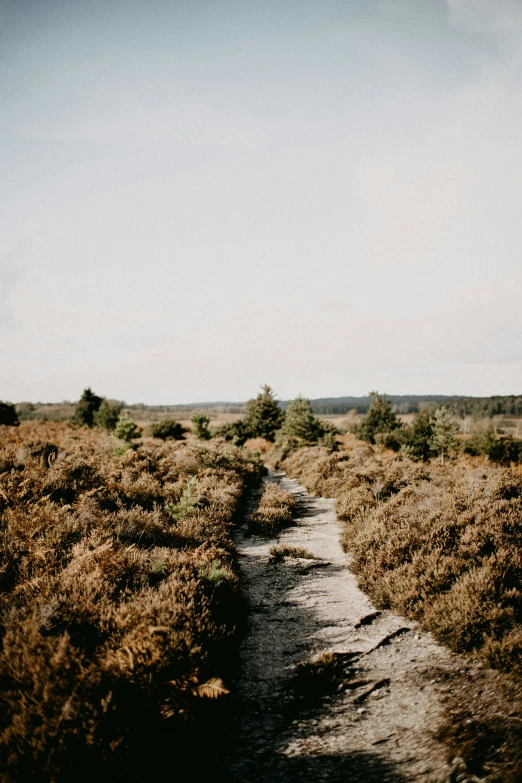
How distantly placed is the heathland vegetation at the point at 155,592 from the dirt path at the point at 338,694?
1.12 ft

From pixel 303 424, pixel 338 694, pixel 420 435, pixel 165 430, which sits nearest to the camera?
pixel 338 694

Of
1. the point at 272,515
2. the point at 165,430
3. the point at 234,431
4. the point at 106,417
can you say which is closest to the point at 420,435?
the point at 234,431

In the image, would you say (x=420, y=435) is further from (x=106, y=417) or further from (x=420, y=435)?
(x=106, y=417)

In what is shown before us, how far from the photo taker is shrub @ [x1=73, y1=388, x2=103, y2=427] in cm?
5312

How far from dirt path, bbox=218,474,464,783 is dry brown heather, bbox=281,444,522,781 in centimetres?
32

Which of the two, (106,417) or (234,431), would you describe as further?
(106,417)

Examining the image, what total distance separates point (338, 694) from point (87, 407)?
181 ft

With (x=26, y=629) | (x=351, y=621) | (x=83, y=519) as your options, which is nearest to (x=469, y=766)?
(x=351, y=621)

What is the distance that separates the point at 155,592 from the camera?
17.6 ft

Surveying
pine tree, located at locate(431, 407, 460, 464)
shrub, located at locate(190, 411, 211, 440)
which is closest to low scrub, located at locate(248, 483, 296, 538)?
shrub, located at locate(190, 411, 211, 440)

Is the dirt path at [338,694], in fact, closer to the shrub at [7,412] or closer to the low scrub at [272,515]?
the low scrub at [272,515]

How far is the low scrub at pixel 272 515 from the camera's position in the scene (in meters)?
11.3

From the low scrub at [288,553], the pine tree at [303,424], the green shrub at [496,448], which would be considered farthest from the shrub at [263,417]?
the low scrub at [288,553]

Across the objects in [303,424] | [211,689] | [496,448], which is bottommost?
[496,448]
